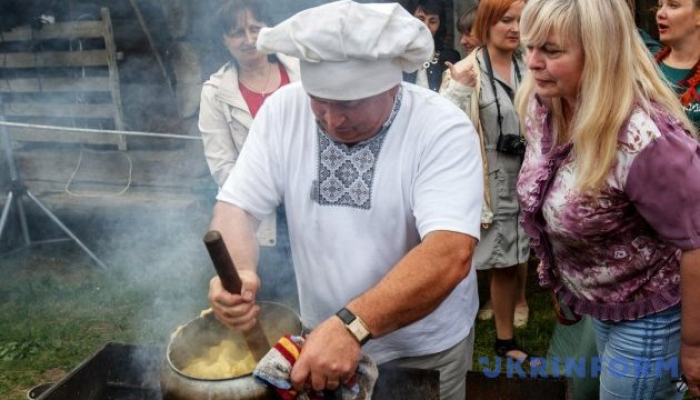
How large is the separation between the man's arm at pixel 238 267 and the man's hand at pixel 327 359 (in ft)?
0.88

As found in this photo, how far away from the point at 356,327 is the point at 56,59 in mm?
7002

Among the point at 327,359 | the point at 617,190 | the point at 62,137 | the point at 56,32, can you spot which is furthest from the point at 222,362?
the point at 62,137

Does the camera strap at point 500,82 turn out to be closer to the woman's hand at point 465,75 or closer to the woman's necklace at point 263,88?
the woman's hand at point 465,75

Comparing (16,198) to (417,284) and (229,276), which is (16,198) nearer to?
(229,276)

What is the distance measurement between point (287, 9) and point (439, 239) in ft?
16.6

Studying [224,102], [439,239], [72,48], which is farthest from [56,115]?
[439,239]

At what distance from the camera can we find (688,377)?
2.37 meters

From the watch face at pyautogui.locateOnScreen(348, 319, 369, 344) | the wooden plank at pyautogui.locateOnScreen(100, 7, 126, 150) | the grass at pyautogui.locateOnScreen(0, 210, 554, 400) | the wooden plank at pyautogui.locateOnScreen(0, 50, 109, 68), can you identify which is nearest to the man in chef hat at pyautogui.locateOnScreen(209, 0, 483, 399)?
the watch face at pyautogui.locateOnScreen(348, 319, 369, 344)

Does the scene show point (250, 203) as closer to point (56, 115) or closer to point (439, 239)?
point (439, 239)

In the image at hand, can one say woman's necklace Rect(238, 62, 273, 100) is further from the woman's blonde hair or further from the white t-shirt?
the woman's blonde hair

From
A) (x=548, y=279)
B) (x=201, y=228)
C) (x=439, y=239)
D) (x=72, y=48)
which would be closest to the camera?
(x=439, y=239)

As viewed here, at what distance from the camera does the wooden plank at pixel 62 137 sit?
7871 millimetres

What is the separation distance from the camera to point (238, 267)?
7.04 ft

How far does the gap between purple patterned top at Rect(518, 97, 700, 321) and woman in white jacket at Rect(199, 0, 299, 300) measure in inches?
68.2
